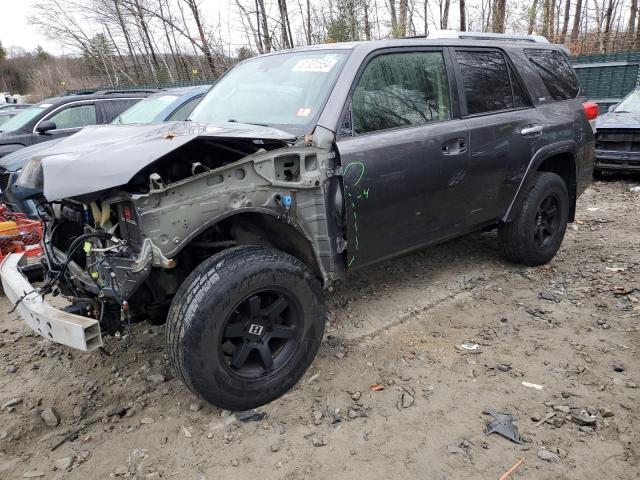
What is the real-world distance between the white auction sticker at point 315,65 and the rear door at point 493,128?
1026mm

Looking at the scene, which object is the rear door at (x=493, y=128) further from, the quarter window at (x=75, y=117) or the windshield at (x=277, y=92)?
the quarter window at (x=75, y=117)

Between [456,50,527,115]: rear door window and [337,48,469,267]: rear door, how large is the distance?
192 millimetres

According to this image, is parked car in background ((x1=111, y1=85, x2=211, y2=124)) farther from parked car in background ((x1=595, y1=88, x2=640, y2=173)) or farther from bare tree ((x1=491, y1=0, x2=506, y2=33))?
bare tree ((x1=491, y1=0, x2=506, y2=33))

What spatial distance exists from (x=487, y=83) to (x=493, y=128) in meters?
0.38

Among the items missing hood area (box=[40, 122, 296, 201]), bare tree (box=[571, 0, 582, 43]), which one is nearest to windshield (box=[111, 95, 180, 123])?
missing hood area (box=[40, 122, 296, 201])

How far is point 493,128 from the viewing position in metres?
3.63

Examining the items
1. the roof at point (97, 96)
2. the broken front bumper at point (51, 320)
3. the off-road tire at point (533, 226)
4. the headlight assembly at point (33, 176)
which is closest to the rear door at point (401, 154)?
the off-road tire at point (533, 226)

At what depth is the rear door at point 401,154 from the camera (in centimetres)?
291

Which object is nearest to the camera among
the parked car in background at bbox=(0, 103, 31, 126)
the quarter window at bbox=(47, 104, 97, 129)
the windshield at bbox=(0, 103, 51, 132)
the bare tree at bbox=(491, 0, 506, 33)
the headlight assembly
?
the headlight assembly

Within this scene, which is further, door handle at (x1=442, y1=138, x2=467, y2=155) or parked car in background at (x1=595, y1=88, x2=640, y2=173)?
parked car in background at (x1=595, y1=88, x2=640, y2=173)

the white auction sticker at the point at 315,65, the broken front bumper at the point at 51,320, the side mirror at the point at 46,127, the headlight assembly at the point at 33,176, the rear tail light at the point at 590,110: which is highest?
the white auction sticker at the point at 315,65

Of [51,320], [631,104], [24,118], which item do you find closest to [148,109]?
[24,118]

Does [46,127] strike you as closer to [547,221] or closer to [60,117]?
[60,117]

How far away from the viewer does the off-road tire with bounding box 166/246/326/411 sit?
7.75 ft
